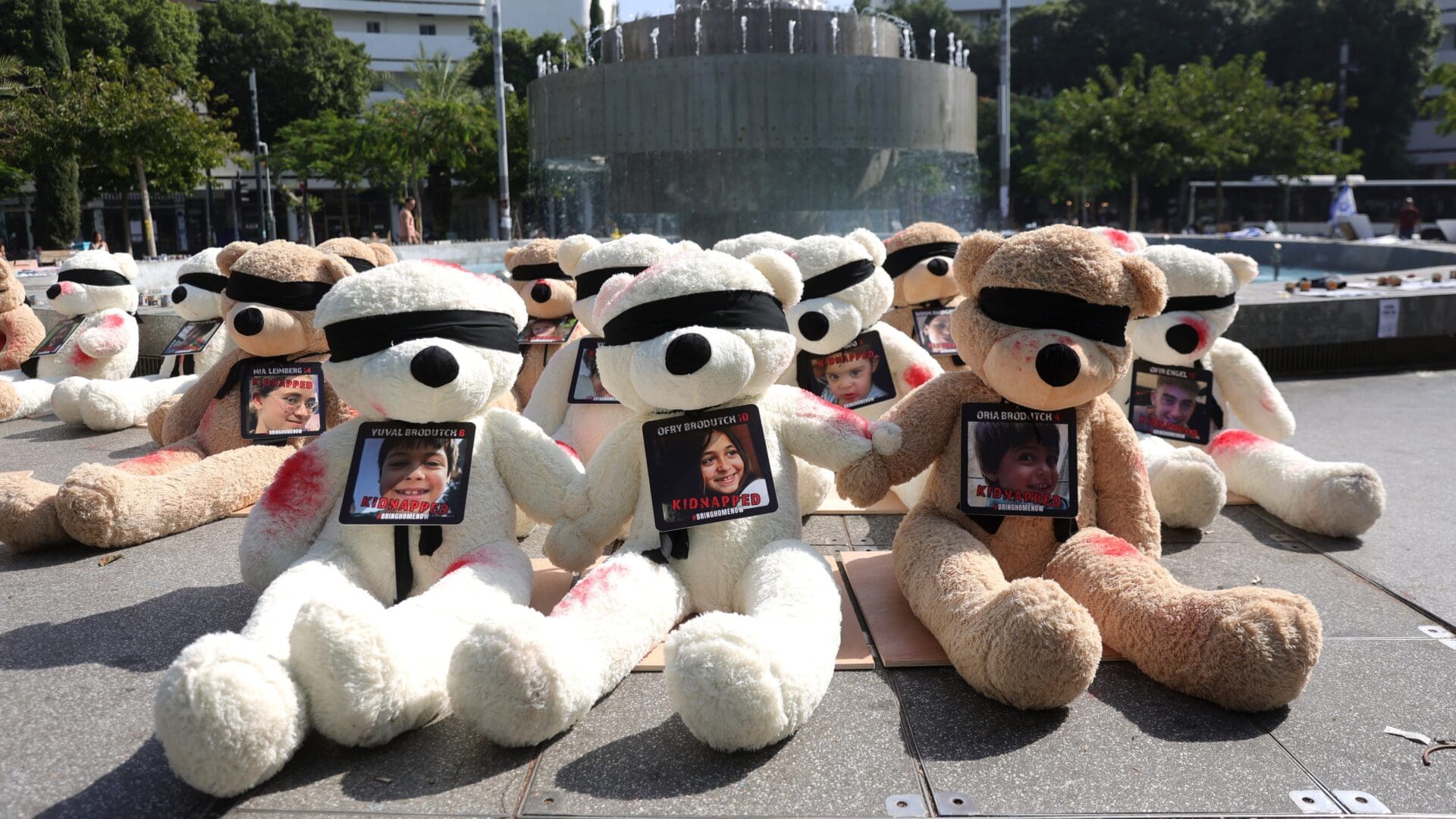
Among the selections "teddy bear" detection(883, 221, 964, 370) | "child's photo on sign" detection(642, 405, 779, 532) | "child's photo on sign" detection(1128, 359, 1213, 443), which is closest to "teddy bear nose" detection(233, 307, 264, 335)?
"child's photo on sign" detection(642, 405, 779, 532)

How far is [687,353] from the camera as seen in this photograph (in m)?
2.78

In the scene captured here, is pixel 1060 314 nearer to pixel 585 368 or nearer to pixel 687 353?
pixel 687 353

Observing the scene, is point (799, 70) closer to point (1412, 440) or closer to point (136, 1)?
point (1412, 440)

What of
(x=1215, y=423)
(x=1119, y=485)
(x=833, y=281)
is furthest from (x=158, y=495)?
(x=1215, y=423)

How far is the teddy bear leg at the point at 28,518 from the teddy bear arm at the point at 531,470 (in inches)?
72.2

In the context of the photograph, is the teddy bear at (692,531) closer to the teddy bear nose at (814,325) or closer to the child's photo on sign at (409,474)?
the child's photo on sign at (409,474)

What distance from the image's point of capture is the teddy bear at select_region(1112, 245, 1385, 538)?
3.83 m

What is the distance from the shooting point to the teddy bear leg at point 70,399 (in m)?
6.35

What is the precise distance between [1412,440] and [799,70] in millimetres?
12434

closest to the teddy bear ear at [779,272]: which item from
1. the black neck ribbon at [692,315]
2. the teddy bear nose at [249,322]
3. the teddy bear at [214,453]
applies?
the black neck ribbon at [692,315]

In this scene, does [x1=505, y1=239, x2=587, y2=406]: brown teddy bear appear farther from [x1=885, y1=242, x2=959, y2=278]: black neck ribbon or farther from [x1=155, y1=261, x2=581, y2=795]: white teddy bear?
[x1=155, y1=261, x2=581, y2=795]: white teddy bear

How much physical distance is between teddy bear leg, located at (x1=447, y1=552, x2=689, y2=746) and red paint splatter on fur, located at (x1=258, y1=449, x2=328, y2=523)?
897 mm

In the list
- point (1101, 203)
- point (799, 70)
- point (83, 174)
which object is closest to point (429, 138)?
point (83, 174)

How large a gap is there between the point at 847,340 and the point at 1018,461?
148 cm
